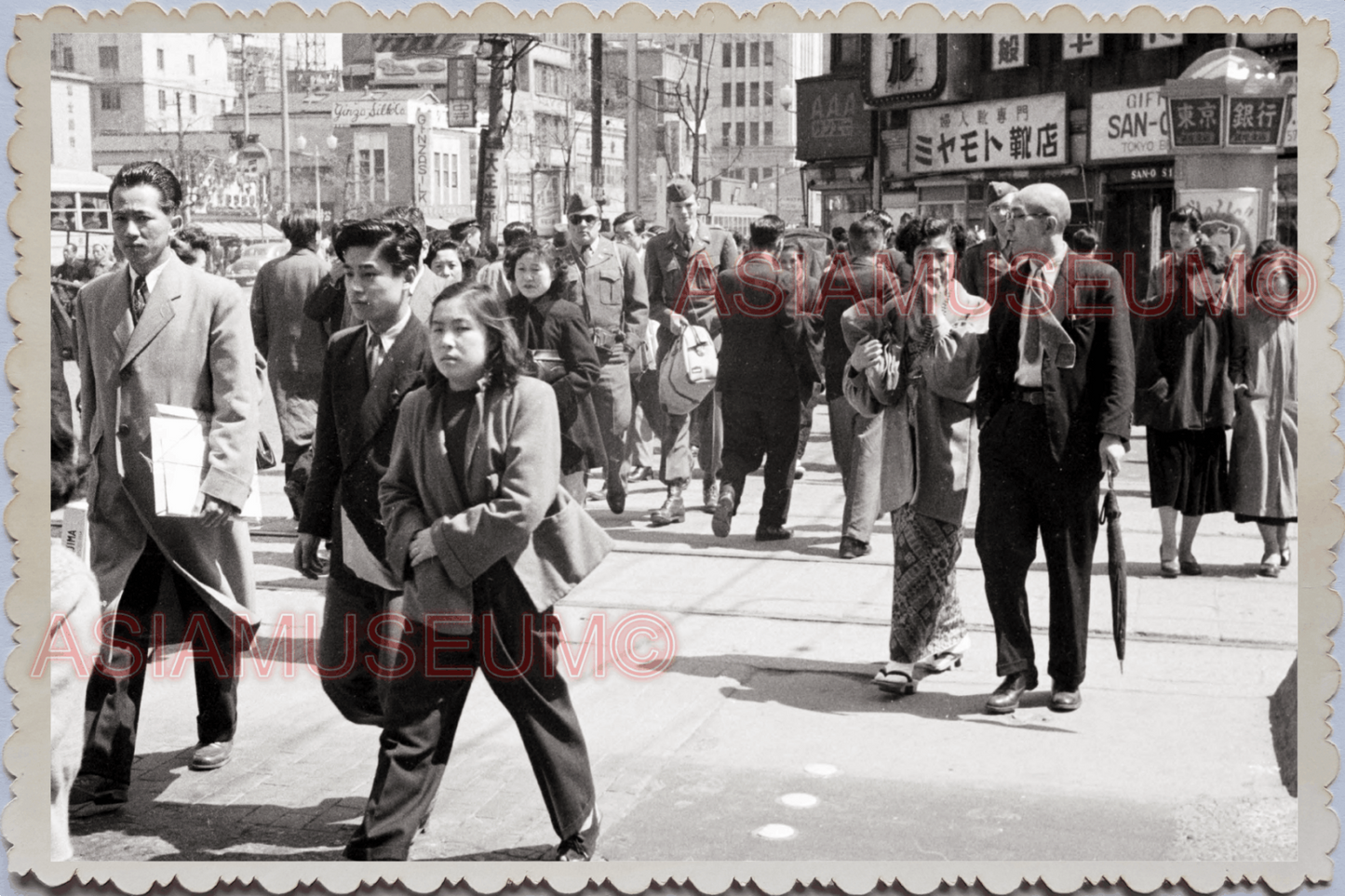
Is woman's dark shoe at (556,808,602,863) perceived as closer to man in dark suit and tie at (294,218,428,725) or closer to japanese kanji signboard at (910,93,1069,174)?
man in dark suit and tie at (294,218,428,725)

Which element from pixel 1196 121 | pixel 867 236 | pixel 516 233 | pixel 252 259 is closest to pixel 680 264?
pixel 867 236

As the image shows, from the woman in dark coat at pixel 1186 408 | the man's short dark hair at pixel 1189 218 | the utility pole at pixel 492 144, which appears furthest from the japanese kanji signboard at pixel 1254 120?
the utility pole at pixel 492 144

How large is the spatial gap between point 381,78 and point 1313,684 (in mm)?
3073

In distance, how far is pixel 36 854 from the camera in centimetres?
448

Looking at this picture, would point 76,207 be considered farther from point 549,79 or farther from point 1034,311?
point 1034,311

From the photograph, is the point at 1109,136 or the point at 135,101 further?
the point at 1109,136

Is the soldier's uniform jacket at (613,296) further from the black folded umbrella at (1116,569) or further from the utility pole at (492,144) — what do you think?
the black folded umbrella at (1116,569)

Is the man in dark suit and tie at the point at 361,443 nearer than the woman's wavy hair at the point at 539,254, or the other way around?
the man in dark suit and tie at the point at 361,443

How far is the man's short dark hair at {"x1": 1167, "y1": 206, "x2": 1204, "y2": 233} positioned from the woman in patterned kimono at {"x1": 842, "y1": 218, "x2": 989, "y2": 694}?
5.73ft

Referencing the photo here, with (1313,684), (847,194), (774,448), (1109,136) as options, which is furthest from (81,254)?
(847,194)

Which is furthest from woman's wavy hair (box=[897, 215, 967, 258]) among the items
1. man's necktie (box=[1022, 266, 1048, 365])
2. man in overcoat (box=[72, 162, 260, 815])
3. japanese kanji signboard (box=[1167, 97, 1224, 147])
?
man in overcoat (box=[72, 162, 260, 815])

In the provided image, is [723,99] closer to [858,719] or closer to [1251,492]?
[1251,492]

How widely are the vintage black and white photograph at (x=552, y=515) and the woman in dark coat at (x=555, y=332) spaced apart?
0.08ft

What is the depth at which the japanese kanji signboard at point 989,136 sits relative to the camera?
57.8ft
